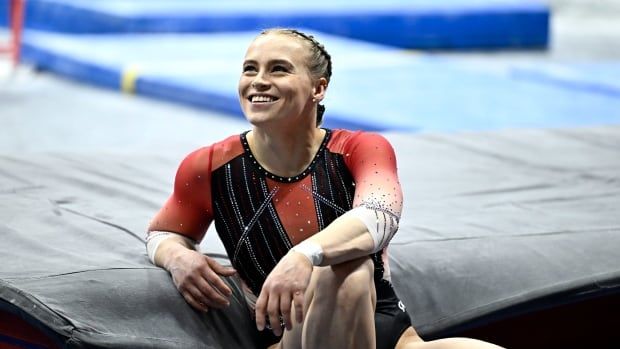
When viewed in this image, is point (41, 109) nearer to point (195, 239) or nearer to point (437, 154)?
point (437, 154)

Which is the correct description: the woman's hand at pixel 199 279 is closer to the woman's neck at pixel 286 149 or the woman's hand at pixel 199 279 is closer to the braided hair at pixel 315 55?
the woman's neck at pixel 286 149

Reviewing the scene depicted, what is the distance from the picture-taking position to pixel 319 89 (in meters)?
2.38

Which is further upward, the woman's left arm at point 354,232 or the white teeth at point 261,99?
the white teeth at point 261,99

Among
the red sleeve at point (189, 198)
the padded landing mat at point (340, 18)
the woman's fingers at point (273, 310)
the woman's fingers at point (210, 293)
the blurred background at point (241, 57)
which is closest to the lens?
the woman's fingers at point (273, 310)

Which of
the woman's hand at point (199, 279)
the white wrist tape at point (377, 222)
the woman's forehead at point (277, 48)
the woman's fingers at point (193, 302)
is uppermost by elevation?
the woman's forehead at point (277, 48)

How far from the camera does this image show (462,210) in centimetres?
318

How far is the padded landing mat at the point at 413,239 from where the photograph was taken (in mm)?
2275

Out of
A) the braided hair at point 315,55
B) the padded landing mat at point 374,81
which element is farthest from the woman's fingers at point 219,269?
the padded landing mat at point 374,81

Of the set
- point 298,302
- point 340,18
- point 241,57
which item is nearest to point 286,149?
point 298,302

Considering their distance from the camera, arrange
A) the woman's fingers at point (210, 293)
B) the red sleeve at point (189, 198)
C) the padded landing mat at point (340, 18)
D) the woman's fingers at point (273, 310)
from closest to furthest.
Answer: the woman's fingers at point (273, 310)
the woman's fingers at point (210, 293)
the red sleeve at point (189, 198)
the padded landing mat at point (340, 18)

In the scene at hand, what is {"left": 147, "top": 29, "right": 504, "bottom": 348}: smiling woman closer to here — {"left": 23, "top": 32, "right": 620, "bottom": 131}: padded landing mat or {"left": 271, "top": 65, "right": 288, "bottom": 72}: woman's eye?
{"left": 271, "top": 65, "right": 288, "bottom": 72}: woman's eye

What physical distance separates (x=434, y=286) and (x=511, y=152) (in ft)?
4.50

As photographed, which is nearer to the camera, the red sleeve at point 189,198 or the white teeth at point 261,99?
the white teeth at point 261,99

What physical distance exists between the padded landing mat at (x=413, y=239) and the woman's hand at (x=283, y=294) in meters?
0.29
